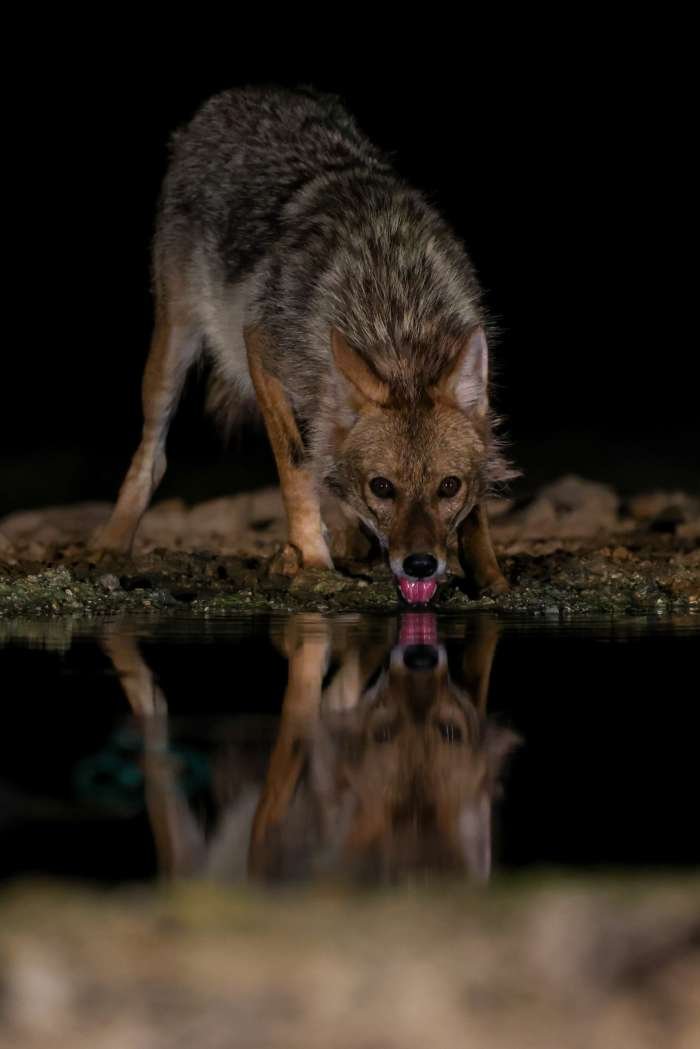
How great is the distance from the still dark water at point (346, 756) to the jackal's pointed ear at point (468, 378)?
191 centimetres

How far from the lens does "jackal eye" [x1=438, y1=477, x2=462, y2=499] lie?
8.31 meters

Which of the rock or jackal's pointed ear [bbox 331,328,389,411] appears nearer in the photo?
jackal's pointed ear [bbox 331,328,389,411]

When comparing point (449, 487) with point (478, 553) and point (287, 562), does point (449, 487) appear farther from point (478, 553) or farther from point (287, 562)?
point (287, 562)

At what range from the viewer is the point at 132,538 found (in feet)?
36.3

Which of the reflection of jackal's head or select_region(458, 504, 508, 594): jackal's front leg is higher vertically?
the reflection of jackal's head

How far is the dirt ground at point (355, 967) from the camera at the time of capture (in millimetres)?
2486

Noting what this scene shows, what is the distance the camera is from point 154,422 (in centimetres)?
1135

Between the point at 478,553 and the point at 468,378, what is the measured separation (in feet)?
3.32

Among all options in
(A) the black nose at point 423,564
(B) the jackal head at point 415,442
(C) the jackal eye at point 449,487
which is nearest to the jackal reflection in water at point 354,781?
(A) the black nose at point 423,564

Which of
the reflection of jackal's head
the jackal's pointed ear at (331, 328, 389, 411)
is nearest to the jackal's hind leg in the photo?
the jackal's pointed ear at (331, 328, 389, 411)

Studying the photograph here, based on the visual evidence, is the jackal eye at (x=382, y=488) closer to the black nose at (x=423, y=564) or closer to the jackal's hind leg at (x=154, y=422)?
the black nose at (x=423, y=564)

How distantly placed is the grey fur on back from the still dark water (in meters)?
2.56

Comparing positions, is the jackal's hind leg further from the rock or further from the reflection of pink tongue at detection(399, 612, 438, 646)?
the reflection of pink tongue at detection(399, 612, 438, 646)

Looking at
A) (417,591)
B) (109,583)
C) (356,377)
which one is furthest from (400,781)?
(109,583)
